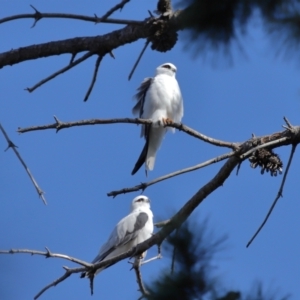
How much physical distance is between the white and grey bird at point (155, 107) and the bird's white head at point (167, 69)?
0.24 meters

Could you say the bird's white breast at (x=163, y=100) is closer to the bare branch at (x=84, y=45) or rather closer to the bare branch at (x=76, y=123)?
the bare branch at (x=84, y=45)

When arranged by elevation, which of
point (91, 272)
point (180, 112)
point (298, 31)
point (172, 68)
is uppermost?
point (172, 68)

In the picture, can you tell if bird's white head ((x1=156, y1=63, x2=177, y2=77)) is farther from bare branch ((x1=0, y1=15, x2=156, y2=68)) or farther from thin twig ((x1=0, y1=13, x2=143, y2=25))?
thin twig ((x1=0, y1=13, x2=143, y2=25))

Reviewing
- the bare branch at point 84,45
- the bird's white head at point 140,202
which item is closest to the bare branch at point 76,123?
the bare branch at point 84,45

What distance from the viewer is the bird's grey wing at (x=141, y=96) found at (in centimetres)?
776

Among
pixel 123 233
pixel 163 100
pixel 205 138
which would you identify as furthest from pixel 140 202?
pixel 205 138

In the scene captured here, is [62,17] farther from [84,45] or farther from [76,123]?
[76,123]

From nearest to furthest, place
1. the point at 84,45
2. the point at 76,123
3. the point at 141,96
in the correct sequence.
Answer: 1. the point at 76,123
2. the point at 84,45
3. the point at 141,96

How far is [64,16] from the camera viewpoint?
3.70 metres

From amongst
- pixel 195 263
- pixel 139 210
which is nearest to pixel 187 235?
pixel 195 263

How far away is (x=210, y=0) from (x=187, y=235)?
0.84 meters

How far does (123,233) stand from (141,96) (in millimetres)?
1357

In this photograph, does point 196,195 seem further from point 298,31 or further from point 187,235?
point 298,31

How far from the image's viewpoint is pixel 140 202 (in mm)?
8789
